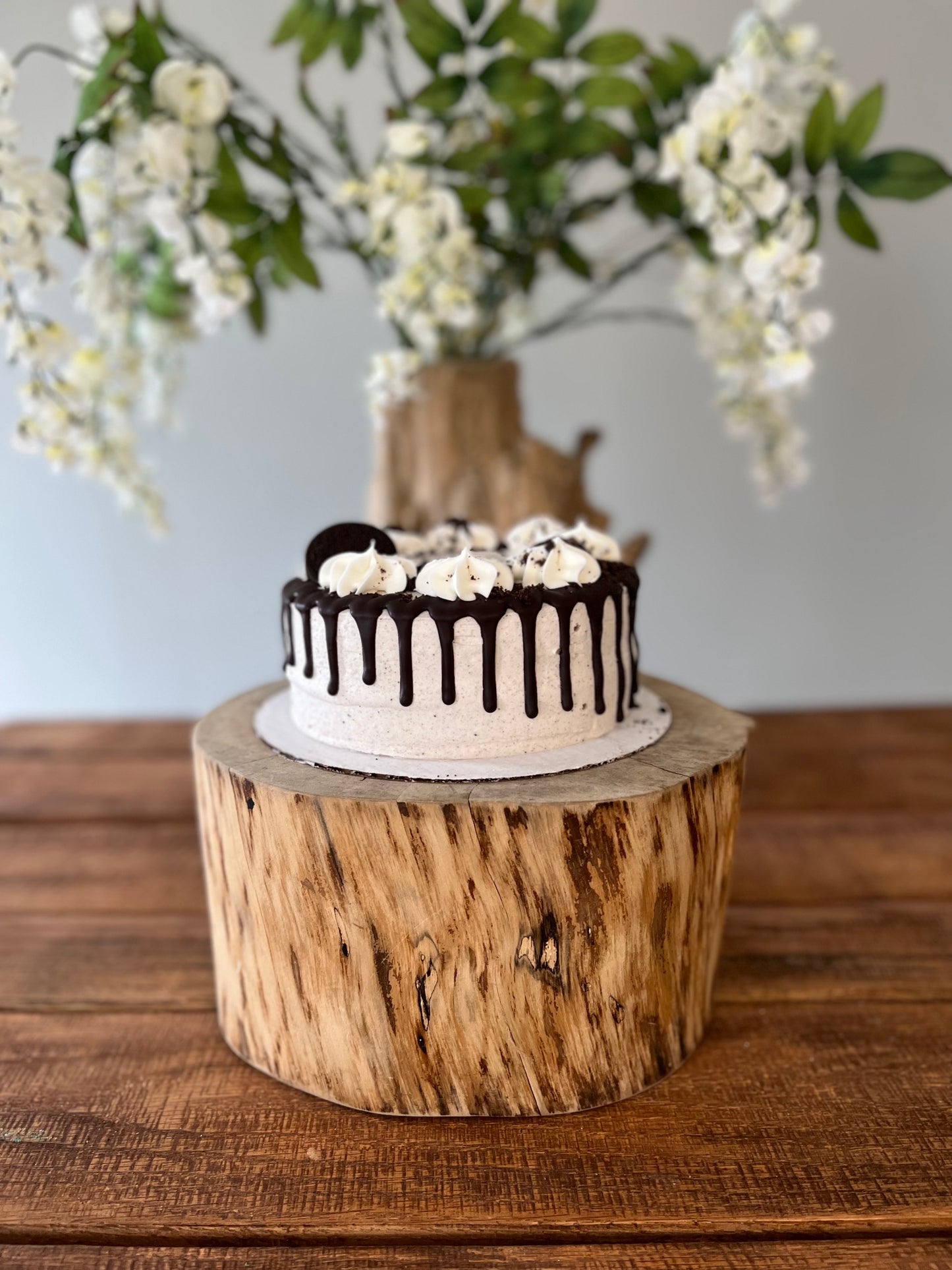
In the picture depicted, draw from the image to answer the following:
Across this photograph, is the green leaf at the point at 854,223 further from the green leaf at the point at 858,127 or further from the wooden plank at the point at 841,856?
the wooden plank at the point at 841,856

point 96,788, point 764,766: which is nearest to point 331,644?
point 96,788

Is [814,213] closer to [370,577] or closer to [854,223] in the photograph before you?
[854,223]

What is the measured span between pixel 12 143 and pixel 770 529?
1.77 metres

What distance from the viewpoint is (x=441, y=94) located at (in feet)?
4.49

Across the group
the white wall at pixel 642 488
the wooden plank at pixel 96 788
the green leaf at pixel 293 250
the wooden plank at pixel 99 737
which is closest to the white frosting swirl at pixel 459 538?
the green leaf at pixel 293 250

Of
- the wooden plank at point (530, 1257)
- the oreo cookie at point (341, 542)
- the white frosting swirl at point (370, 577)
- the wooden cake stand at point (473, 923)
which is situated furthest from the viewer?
the oreo cookie at point (341, 542)

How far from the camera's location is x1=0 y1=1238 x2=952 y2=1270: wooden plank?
0.84 meters

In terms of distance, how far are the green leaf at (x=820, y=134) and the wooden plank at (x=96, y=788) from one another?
1304mm

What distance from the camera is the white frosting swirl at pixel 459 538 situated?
1.33m

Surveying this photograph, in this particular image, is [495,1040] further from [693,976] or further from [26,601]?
[26,601]

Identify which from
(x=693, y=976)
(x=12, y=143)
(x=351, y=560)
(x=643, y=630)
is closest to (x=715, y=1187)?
(x=693, y=976)

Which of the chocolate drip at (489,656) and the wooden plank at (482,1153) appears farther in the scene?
the chocolate drip at (489,656)

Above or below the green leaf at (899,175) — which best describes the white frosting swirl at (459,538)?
below

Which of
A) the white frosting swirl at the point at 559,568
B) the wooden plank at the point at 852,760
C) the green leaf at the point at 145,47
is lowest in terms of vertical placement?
the wooden plank at the point at 852,760
